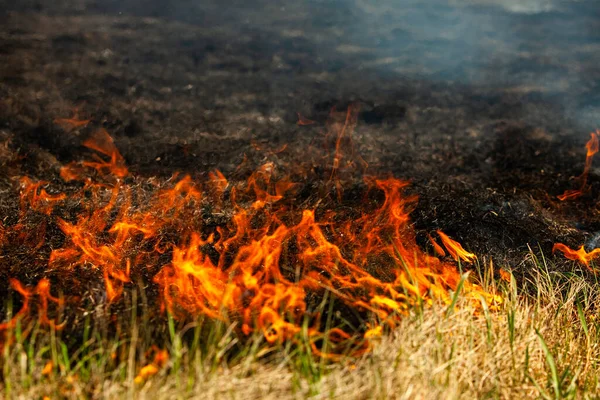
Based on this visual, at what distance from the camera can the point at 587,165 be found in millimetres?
4273

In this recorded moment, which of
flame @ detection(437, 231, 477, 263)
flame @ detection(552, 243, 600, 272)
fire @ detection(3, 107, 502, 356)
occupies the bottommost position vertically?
flame @ detection(552, 243, 600, 272)

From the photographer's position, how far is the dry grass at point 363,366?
6.19 feet

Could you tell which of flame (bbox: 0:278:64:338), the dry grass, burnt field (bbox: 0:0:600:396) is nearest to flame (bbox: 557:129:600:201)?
burnt field (bbox: 0:0:600:396)

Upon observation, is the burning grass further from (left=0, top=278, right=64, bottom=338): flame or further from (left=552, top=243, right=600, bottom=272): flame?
(left=552, top=243, right=600, bottom=272): flame

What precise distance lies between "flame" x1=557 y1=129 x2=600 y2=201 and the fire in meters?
1.13

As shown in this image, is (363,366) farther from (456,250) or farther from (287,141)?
(287,141)

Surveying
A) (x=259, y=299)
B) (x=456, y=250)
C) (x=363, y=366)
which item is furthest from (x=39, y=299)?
(x=456, y=250)

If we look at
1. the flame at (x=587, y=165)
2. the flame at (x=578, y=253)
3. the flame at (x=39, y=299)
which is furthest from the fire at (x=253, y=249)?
the flame at (x=587, y=165)

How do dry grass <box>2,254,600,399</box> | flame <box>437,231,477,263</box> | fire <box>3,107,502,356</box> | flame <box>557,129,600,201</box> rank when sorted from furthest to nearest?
flame <box>557,129,600,201</box>
flame <box>437,231,477,263</box>
fire <box>3,107,502,356</box>
dry grass <box>2,254,600,399</box>

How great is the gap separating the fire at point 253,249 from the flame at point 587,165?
3.72 ft

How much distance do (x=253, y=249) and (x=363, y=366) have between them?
99 cm

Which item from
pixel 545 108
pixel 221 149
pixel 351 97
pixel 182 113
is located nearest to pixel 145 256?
pixel 221 149

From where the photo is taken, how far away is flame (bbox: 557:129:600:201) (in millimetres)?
4062

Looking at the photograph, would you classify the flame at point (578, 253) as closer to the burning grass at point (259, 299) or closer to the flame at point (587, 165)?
the burning grass at point (259, 299)
